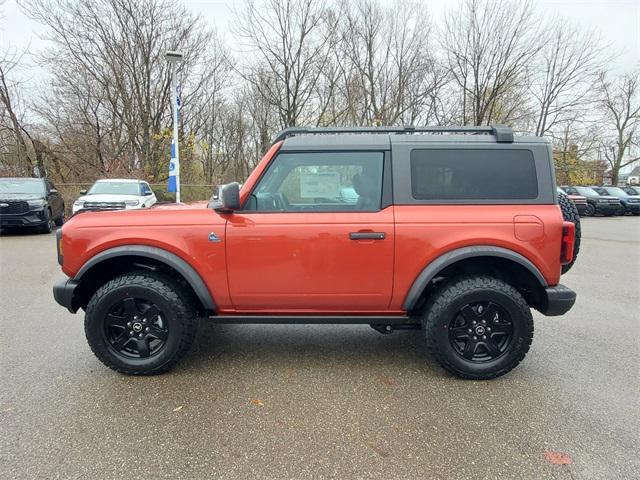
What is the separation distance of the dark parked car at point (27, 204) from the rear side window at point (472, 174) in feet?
38.0

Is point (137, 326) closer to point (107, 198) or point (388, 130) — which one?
point (388, 130)

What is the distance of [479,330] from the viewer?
2.99 metres

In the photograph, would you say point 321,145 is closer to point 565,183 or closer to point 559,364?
point 559,364

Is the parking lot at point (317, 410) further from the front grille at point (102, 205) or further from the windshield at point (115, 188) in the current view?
the windshield at point (115, 188)

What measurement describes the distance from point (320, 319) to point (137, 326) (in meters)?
1.48

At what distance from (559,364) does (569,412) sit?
79 centimetres

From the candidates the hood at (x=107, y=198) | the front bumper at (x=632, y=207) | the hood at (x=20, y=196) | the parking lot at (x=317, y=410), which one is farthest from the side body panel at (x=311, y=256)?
the front bumper at (x=632, y=207)

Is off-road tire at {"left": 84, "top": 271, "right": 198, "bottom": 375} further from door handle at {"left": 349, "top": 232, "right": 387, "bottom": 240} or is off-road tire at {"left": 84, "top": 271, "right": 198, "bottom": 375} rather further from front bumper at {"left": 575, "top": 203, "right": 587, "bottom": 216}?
front bumper at {"left": 575, "top": 203, "right": 587, "bottom": 216}

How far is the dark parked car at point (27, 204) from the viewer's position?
33.9ft

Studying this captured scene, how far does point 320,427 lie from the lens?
241 cm

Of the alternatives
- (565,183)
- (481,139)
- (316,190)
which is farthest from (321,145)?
(565,183)

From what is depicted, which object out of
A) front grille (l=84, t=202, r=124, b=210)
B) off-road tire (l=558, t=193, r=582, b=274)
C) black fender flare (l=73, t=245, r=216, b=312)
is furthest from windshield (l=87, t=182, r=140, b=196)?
off-road tire (l=558, t=193, r=582, b=274)

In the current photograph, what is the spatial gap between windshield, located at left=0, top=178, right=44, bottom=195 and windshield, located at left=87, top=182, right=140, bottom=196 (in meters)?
1.29

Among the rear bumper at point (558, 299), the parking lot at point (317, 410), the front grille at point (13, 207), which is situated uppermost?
the front grille at point (13, 207)
